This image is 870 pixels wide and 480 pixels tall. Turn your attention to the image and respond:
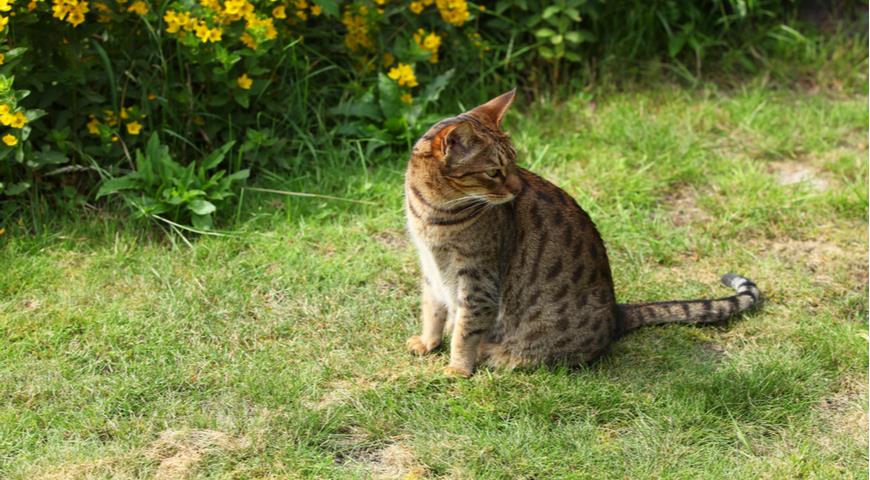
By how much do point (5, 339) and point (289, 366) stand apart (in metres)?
1.25

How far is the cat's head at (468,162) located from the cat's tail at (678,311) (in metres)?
0.88

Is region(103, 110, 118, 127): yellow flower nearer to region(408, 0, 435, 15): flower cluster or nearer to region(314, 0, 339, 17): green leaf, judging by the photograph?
region(314, 0, 339, 17): green leaf

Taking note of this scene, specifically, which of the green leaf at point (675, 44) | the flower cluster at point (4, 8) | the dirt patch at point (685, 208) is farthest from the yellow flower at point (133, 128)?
the green leaf at point (675, 44)

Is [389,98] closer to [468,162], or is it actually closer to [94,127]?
[94,127]

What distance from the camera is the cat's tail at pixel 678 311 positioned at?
4.70m

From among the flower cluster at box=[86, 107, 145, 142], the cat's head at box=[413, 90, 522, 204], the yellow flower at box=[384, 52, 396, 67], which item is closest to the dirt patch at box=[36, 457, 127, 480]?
the cat's head at box=[413, 90, 522, 204]

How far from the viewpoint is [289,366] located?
443cm

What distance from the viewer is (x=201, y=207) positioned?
17.2ft

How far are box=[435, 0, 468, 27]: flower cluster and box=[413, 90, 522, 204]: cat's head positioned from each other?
6.53 feet

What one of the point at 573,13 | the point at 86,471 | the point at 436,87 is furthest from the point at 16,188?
the point at 573,13

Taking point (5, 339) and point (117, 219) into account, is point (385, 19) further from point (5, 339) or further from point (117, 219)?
point (5, 339)

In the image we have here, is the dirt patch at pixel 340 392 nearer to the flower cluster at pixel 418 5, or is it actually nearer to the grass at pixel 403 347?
the grass at pixel 403 347

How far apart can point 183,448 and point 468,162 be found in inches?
60.9

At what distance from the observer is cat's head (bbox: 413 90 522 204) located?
4.09 m
